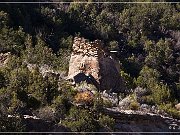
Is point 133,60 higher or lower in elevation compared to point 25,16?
lower

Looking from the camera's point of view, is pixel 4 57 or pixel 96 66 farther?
pixel 4 57

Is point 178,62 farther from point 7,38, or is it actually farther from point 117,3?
point 7,38

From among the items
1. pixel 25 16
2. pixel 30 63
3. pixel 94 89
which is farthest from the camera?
pixel 25 16

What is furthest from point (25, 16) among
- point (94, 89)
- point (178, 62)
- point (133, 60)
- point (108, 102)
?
point (108, 102)

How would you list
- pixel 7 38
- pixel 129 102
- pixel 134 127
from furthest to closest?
pixel 7 38, pixel 129 102, pixel 134 127

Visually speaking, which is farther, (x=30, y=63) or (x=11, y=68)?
(x=30, y=63)

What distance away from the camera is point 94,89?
16.9 m

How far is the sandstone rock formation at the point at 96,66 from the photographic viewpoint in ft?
61.6

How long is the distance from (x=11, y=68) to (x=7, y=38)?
558cm

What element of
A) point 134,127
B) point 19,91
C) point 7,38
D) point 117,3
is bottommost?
point 134,127

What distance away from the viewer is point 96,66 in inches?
749

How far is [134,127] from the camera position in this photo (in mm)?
14539

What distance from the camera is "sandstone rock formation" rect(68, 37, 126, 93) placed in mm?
18781

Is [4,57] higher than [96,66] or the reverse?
higher
